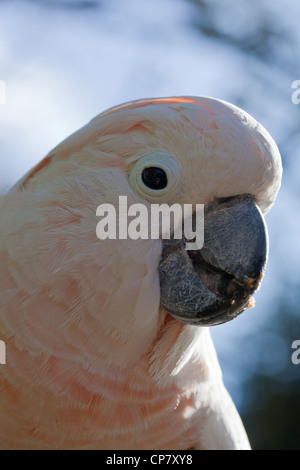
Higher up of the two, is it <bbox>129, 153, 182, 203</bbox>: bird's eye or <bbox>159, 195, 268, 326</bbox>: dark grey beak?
<bbox>129, 153, 182, 203</bbox>: bird's eye

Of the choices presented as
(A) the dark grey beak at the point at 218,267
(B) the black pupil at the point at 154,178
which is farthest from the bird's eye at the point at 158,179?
(A) the dark grey beak at the point at 218,267

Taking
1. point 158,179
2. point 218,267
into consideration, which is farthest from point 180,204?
point 218,267

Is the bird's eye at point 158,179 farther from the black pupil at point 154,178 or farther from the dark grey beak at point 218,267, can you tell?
the dark grey beak at point 218,267

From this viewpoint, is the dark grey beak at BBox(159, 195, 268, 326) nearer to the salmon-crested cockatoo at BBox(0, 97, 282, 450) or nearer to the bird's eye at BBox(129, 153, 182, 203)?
the salmon-crested cockatoo at BBox(0, 97, 282, 450)

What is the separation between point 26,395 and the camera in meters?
2.21

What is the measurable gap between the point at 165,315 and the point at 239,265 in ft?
1.12

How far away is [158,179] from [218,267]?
1.20ft

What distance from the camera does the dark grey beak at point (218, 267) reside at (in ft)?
7.10

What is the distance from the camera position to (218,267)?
2180mm

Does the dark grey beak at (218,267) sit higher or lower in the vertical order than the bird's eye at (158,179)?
lower

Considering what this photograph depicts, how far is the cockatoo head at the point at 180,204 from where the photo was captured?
217cm

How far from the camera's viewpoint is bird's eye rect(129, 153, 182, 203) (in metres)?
2.20

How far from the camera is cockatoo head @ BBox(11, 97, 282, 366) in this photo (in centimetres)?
217

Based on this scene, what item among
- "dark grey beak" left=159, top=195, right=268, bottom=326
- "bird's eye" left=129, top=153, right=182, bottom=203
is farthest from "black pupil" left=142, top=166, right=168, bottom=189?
"dark grey beak" left=159, top=195, right=268, bottom=326
